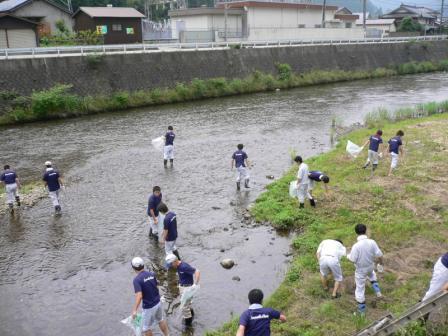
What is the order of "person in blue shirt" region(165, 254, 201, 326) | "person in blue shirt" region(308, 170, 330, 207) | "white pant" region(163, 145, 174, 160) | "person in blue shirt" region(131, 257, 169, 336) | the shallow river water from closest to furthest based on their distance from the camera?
"person in blue shirt" region(131, 257, 169, 336) → "person in blue shirt" region(165, 254, 201, 326) → the shallow river water → "person in blue shirt" region(308, 170, 330, 207) → "white pant" region(163, 145, 174, 160)

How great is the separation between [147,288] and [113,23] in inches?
1680

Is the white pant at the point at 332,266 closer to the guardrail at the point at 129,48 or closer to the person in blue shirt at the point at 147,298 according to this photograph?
the person in blue shirt at the point at 147,298

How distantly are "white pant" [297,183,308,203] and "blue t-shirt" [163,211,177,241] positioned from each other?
4.75 m

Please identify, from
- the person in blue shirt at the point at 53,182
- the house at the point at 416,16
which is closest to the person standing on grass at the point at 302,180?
the person in blue shirt at the point at 53,182

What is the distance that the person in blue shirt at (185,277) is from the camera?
27.2 ft

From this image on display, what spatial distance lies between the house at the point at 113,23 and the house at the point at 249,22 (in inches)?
203

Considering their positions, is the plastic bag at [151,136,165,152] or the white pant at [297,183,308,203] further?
the plastic bag at [151,136,165,152]

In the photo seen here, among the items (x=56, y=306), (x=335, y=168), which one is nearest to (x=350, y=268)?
(x=56, y=306)

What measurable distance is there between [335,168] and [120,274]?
10.0m

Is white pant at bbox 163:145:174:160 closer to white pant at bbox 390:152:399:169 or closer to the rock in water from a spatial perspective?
A: the rock in water

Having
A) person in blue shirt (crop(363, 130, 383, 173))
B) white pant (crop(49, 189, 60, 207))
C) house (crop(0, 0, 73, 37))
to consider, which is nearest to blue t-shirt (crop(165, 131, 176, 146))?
white pant (crop(49, 189, 60, 207))

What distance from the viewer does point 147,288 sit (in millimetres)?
7715

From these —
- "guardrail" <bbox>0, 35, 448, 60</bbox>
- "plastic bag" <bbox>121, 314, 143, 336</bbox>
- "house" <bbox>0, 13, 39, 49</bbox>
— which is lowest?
"plastic bag" <bbox>121, 314, 143, 336</bbox>

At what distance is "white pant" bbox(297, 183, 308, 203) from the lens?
13.6m
